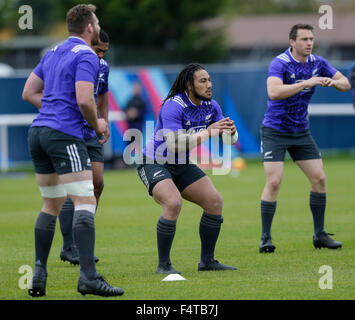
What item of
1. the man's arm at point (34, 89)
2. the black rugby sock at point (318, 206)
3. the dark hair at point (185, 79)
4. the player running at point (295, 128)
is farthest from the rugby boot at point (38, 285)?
the black rugby sock at point (318, 206)

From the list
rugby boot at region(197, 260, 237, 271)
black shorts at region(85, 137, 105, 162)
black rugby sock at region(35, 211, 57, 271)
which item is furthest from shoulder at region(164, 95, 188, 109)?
black rugby sock at region(35, 211, 57, 271)

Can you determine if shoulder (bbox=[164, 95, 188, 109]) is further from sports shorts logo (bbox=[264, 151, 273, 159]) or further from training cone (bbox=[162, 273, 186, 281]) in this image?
sports shorts logo (bbox=[264, 151, 273, 159])

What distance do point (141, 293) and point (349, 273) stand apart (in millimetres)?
2063

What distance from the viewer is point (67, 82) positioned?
6.34 meters

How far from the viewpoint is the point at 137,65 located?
3200 cm

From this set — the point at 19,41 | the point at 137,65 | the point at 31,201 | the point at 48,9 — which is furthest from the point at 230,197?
the point at 48,9

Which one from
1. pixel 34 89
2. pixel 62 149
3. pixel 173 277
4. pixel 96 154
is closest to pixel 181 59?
pixel 96 154

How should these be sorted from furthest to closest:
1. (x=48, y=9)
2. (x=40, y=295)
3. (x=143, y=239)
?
(x=48, y=9) → (x=143, y=239) → (x=40, y=295)

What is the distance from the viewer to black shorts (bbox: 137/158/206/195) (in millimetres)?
7512

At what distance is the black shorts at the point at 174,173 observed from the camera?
7.51 m

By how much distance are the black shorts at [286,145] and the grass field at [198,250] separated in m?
1.06

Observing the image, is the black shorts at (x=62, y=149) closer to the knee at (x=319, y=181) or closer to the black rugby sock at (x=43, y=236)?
the black rugby sock at (x=43, y=236)

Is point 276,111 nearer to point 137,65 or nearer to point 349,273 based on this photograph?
point 349,273

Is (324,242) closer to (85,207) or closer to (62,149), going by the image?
(85,207)
